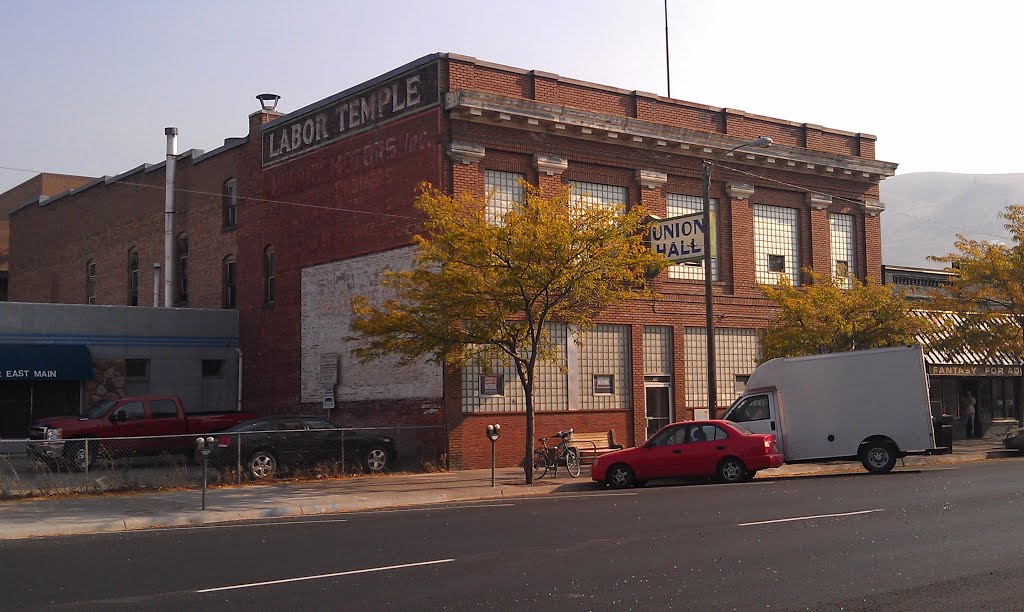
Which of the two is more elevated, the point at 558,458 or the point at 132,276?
the point at 132,276

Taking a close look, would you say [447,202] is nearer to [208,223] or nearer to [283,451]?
[283,451]

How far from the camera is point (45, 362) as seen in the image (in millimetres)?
33844

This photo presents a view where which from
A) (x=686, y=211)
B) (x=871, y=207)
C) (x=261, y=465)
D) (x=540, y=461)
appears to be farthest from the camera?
(x=871, y=207)

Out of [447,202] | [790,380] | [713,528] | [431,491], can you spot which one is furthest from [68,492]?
[790,380]

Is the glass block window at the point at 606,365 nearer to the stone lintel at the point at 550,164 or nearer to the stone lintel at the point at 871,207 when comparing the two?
the stone lintel at the point at 550,164

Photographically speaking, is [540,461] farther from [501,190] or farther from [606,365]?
[501,190]

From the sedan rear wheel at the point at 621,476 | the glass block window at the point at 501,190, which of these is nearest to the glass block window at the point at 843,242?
the glass block window at the point at 501,190

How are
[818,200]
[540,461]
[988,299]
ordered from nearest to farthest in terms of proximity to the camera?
[540,461], [818,200], [988,299]

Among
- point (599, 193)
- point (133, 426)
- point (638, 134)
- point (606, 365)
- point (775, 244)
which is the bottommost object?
point (133, 426)

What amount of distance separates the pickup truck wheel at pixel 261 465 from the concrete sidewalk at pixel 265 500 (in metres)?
0.90

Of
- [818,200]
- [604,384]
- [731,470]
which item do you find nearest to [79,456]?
[731,470]

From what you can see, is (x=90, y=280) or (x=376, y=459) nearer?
(x=376, y=459)

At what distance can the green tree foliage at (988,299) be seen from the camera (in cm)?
3762

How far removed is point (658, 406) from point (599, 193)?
686 cm
